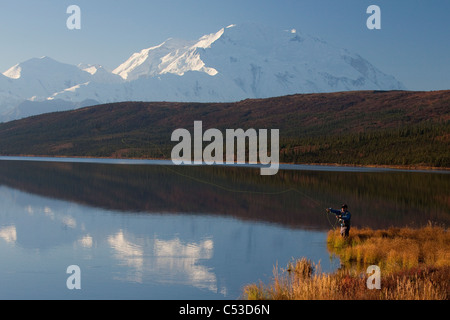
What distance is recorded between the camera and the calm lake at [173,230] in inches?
878

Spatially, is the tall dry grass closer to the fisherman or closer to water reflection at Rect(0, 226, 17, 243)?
the fisherman

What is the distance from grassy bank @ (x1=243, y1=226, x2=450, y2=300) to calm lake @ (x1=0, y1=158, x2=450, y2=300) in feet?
4.53

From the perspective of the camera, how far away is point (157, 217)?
42.8 meters

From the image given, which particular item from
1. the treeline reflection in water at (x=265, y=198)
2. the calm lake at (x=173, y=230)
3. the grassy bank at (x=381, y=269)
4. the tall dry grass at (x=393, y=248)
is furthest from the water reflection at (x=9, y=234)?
the tall dry grass at (x=393, y=248)

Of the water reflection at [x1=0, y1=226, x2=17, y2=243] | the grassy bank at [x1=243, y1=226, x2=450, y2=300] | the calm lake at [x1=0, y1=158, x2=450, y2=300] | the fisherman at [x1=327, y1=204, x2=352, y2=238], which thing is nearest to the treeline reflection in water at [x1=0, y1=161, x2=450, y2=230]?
the calm lake at [x1=0, y1=158, x2=450, y2=300]

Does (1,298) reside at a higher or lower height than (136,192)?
lower

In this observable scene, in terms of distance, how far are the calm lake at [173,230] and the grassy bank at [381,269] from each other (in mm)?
1379

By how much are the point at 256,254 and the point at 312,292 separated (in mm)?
13073

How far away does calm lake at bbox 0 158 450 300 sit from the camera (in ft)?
73.2

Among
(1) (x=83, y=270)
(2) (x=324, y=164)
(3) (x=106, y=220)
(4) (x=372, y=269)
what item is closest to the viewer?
(4) (x=372, y=269)

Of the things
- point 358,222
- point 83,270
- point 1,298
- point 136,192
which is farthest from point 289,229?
point 136,192

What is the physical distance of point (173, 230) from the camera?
3628 centimetres

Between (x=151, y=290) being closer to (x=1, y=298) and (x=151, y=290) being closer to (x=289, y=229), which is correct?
(x=1, y=298)

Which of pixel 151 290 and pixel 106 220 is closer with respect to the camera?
pixel 151 290
